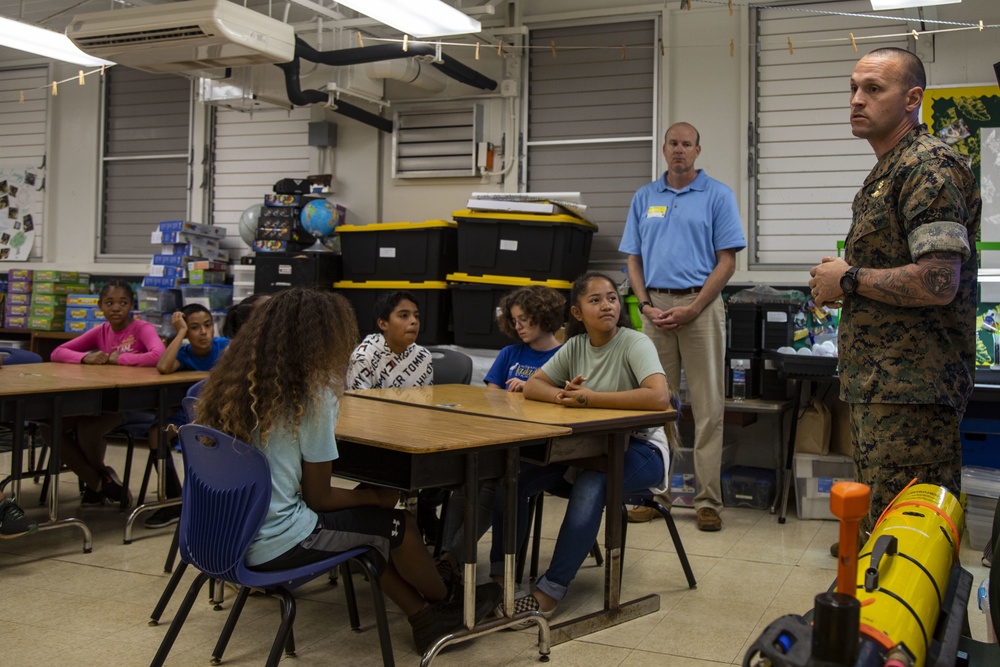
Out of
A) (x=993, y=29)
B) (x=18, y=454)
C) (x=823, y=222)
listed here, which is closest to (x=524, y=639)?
(x=18, y=454)

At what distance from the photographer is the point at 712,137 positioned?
5711mm

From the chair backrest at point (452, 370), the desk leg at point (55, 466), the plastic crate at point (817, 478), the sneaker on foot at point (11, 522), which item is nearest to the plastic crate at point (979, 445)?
the plastic crate at point (817, 478)

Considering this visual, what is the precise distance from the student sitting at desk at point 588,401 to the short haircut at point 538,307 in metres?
0.28

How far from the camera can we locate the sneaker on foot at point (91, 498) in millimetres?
4621

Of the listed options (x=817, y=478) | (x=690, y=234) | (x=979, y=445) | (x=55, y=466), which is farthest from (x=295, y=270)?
(x=979, y=445)

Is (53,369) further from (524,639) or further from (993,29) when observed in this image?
(993,29)

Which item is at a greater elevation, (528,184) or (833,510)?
(528,184)

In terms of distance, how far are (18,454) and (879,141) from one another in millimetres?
3438

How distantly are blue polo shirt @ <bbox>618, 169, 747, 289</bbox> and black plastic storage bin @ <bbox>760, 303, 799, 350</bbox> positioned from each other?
0.50m

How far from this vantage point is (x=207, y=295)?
6.66 metres

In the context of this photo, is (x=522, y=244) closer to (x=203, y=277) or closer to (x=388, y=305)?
(x=388, y=305)

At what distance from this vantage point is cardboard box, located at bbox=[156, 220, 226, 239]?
6.73m

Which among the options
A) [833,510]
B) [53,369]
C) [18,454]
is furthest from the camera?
[53,369]

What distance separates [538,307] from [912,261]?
1.85 meters
